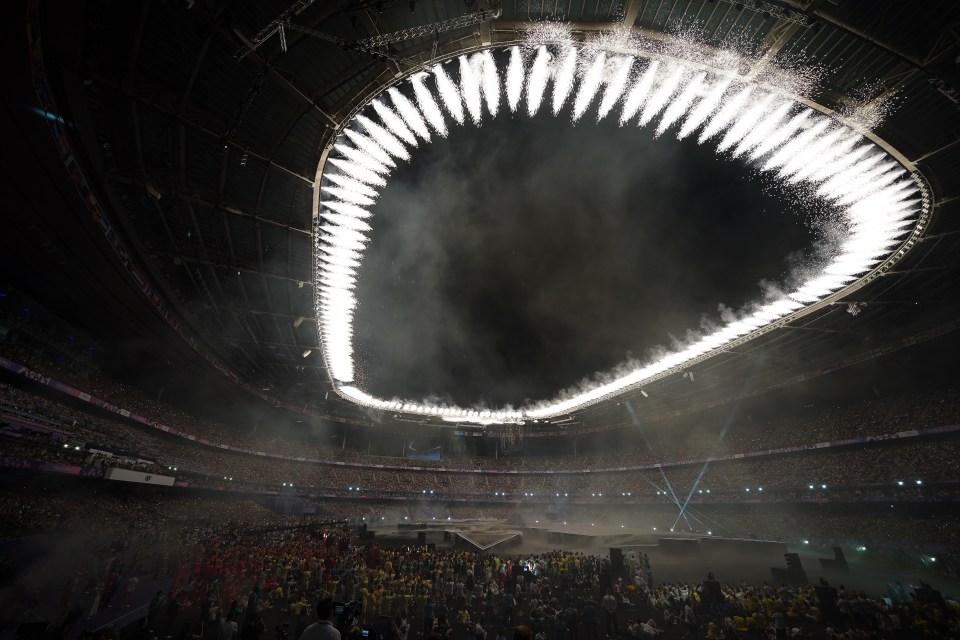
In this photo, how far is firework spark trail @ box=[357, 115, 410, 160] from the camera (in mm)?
11219

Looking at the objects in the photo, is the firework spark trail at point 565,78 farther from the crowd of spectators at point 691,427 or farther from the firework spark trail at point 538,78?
the crowd of spectators at point 691,427

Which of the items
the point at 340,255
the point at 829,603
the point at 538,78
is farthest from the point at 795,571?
the point at 340,255

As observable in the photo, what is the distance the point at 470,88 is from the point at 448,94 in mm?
613

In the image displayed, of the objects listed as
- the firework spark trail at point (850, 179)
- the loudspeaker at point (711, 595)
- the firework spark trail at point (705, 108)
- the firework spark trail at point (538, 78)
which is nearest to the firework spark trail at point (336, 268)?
the firework spark trail at point (538, 78)

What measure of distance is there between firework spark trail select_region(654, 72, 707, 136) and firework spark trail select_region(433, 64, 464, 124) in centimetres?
545

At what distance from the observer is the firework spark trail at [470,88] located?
9641mm

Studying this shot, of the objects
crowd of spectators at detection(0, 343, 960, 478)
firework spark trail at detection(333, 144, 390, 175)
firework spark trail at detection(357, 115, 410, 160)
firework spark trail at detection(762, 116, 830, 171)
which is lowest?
crowd of spectators at detection(0, 343, 960, 478)

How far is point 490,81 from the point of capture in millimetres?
9867

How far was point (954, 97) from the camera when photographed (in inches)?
362

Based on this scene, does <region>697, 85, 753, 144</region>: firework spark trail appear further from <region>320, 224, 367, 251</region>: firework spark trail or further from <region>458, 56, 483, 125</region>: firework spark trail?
<region>320, 224, 367, 251</region>: firework spark trail

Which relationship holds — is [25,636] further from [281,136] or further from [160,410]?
[160,410]

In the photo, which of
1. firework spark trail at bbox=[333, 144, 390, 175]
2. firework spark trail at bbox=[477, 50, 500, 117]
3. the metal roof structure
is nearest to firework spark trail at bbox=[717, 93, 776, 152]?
the metal roof structure

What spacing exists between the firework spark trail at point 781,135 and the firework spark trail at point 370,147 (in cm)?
1098

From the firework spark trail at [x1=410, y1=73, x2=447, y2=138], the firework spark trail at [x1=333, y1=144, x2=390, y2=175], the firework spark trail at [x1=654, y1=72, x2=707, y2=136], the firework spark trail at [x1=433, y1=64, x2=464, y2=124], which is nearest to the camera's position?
the firework spark trail at [x1=654, y1=72, x2=707, y2=136]
